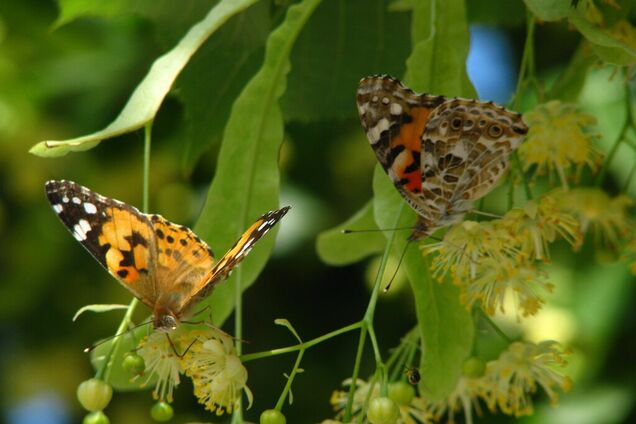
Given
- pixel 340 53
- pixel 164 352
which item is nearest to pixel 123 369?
pixel 164 352

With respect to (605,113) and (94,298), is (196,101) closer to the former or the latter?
(605,113)

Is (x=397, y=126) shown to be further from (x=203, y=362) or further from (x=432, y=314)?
(x=203, y=362)

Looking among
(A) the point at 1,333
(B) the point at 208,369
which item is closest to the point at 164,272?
(B) the point at 208,369

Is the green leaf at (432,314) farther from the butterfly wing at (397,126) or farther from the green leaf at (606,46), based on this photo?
the green leaf at (606,46)

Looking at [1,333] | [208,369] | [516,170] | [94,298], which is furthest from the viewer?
[1,333]

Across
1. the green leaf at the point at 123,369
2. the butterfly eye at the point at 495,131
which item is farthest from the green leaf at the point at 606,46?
the green leaf at the point at 123,369

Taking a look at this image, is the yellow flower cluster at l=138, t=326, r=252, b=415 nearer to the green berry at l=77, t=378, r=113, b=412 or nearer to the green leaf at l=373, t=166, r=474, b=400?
the green berry at l=77, t=378, r=113, b=412
